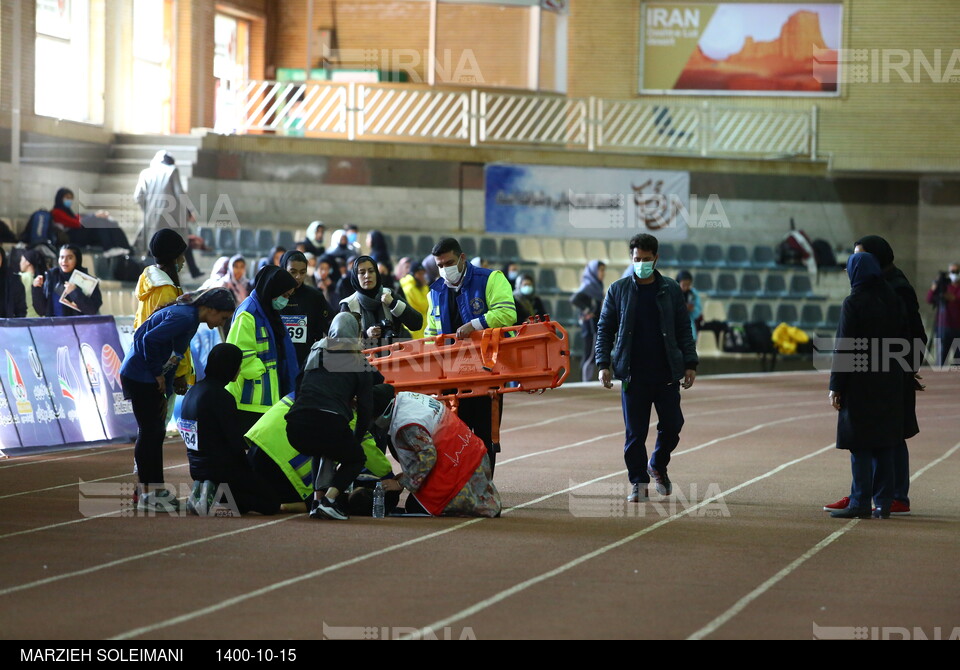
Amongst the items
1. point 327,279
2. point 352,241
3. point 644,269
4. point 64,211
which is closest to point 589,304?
point 352,241

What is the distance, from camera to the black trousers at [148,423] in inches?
361

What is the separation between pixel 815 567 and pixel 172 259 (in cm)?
495

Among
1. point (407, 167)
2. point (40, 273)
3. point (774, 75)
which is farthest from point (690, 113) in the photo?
point (40, 273)

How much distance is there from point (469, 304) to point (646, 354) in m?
1.38

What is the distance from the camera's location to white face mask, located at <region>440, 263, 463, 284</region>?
380 inches

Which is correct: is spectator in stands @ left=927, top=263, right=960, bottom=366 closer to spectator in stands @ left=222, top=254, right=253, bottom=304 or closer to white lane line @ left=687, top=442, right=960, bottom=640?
spectator in stands @ left=222, top=254, right=253, bottom=304

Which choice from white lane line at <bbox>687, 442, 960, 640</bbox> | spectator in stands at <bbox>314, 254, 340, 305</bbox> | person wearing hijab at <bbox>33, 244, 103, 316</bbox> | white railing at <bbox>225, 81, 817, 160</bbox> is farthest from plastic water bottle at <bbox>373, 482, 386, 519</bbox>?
white railing at <bbox>225, 81, 817, 160</bbox>

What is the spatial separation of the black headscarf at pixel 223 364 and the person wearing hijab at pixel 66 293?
22.9 ft

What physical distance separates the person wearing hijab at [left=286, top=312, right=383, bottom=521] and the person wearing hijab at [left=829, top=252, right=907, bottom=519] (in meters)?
3.24

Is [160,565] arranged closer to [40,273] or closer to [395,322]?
[395,322]

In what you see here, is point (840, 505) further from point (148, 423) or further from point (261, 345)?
point (148, 423)

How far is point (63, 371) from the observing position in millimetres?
12898

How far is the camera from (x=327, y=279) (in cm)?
1730

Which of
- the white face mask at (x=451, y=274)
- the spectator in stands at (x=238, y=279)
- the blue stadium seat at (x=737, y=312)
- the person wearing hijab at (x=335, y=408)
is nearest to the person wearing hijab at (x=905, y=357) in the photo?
the white face mask at (x=451, y=274)
